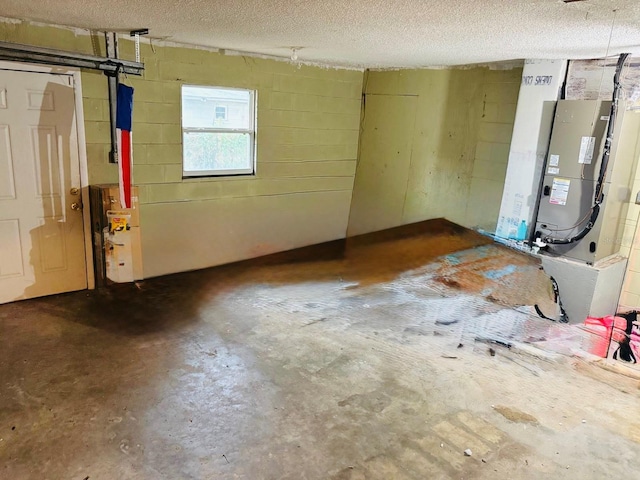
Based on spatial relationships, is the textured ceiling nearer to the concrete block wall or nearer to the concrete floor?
the concrete block wall

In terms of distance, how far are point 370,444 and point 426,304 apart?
6.90ft

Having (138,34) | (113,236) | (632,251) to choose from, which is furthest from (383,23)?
(632,251)

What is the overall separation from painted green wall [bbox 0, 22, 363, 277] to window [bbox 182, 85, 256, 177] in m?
0.12

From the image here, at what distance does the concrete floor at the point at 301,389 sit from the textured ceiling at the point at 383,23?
6.95 feet

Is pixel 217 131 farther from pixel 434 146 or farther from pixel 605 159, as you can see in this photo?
pixel 605 159

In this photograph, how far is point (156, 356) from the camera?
339 centimetres

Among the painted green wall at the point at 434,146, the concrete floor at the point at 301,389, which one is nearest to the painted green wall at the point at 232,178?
the painted green wall at the point at 434,146

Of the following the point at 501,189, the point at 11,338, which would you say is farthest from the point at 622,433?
the point at 11,338

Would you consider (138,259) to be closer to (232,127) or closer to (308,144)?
(232,127)

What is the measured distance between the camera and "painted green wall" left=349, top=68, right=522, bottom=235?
5.02 metres

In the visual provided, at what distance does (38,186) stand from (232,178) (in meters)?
1.96

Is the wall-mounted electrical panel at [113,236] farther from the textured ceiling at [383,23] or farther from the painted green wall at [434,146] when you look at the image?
the painted green wall at [434,146]

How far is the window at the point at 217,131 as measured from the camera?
501cm

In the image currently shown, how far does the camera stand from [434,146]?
18.6 ft
